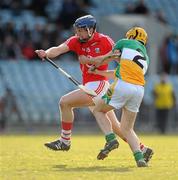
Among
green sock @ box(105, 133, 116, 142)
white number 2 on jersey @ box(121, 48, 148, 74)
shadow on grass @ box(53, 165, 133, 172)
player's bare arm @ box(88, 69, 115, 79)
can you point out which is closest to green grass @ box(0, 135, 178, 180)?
shadow on grass @ box(53, 165, 133, 172)

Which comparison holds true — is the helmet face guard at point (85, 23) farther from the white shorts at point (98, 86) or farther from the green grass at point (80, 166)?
the green grass at point (80, 166)

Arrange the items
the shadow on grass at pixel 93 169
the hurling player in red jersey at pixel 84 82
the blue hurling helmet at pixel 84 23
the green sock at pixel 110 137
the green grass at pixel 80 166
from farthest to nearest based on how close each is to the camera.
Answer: the hurling player in red jersey at pixel 84 82, the blue hurling helmet at pixel 84 23, the green sock at pixel 110 137, the shadow on grass at pixel 93 169, the green grass at pixel 80 166

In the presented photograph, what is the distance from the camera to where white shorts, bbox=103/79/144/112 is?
1211 centimetres

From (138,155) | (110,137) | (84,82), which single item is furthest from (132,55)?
(84,82)

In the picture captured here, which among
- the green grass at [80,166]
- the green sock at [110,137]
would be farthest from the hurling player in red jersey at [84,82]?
the green sock at [110,137]

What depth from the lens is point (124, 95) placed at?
1212 centimetres

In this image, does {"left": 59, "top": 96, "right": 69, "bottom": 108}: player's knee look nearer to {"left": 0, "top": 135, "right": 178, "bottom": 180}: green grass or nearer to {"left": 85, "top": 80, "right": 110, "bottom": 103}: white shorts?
{"left": 85, "top": 80, "right": 110, "bottom": 103}: white shorts

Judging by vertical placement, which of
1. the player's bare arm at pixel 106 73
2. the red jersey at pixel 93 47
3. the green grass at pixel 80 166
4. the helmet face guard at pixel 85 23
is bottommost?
the green grass at pixel 80 166

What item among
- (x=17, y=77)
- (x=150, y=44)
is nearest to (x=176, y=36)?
(x=150, y=44)

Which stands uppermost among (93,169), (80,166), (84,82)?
(84,82)

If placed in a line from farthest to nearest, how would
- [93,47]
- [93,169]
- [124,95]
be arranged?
[93,47] < [124,95] < [93,169]

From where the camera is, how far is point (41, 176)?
1089 cm

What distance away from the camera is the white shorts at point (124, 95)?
12.1 m

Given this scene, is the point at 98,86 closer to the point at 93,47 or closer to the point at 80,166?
the point at 93,47
